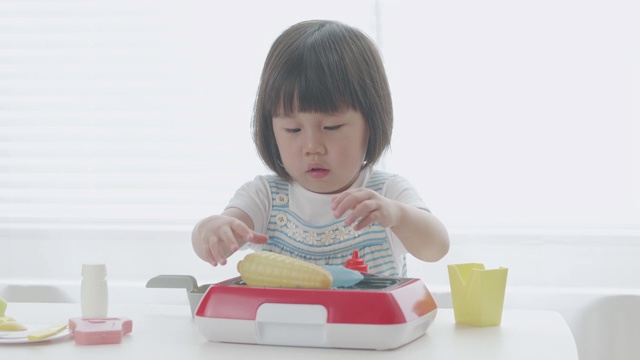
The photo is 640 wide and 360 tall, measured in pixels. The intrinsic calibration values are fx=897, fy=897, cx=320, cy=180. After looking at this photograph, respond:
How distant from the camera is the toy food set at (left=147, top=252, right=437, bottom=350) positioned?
0.92 meters

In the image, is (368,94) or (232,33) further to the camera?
(232,33)

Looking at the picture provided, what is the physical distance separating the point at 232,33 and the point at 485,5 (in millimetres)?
603

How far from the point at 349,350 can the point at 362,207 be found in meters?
0.19

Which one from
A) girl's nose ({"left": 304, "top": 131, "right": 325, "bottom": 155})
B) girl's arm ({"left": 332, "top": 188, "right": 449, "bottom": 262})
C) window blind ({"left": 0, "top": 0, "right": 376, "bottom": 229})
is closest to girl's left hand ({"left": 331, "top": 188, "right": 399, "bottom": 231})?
girl's arm ({"left": 332, "top": 188, "right": 449, "bottom": 262})

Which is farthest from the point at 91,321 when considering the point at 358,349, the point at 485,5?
the point at 485,5

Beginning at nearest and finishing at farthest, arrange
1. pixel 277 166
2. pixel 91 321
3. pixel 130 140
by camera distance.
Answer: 1. pixel 91 321
2. pixel 277 166
3. pixel 130 140

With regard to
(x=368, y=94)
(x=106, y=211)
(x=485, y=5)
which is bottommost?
(x=106, y=211)

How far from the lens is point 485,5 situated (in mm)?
2066

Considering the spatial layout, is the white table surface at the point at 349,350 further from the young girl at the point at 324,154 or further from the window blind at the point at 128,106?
the window blind at the point at 128,106

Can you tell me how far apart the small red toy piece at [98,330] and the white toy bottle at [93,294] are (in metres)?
0.10

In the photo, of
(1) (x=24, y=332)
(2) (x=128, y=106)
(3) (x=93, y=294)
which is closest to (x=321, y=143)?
(3) (x=93, y=294)

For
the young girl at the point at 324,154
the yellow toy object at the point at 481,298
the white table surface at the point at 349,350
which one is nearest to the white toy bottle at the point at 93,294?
the white table surface at the point at 349,350

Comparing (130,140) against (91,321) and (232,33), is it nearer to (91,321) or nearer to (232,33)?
(232,33)

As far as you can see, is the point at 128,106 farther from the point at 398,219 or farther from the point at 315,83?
the point at 398,219
